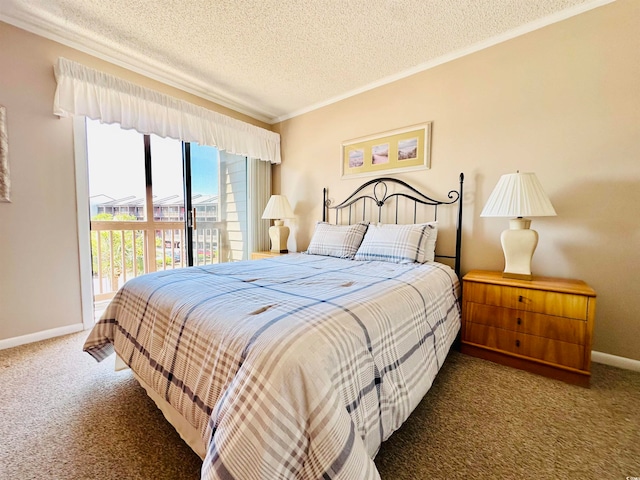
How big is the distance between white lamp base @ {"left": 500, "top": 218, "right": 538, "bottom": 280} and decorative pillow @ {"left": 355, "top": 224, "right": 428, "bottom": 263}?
0.60m

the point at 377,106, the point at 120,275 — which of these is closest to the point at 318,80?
the point at 377,106

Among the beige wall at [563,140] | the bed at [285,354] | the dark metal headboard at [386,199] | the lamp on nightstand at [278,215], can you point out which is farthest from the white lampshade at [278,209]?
the beige wall at [563,140]

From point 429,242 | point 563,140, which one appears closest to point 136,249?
point 429,242

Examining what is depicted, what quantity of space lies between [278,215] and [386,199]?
1342mm

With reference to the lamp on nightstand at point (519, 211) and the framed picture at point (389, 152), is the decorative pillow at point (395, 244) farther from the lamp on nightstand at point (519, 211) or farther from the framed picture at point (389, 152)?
the framed picture at point (389, 152)

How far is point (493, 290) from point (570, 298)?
1.31 ft

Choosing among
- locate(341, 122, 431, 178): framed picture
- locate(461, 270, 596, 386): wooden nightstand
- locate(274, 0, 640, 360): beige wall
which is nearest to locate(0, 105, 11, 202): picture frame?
locate(341, 122, 431, 178): framed picture

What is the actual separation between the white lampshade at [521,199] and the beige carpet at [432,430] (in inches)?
42.4

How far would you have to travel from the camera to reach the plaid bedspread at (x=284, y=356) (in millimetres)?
730

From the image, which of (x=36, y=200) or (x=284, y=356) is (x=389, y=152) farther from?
(x=36, y=200)

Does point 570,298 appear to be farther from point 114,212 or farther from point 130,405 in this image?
point 114,212

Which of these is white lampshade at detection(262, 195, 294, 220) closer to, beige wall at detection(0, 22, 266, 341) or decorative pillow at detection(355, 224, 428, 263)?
decorative pillow at detection(355, 224, 428, 263)

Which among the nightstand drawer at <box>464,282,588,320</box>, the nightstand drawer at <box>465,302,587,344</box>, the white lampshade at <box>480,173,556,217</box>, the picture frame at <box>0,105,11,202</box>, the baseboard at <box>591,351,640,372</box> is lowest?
the baseboard at <box>591,351,640,372</box>

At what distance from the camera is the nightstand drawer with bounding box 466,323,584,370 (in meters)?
1.66
